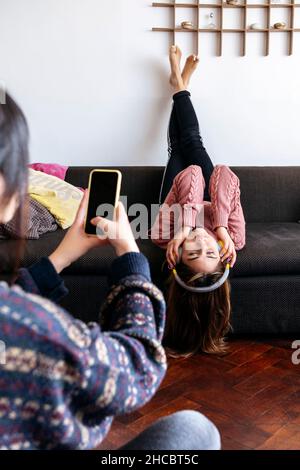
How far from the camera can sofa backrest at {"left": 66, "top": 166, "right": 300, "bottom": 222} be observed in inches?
102

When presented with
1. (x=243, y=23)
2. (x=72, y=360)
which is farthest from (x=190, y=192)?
(x=72, y=360)

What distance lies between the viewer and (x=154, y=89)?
8.95 feet

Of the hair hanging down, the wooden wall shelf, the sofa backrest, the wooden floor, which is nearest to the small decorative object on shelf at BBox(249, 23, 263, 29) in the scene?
the wooden wall shelf

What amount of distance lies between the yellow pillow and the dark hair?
66.7 inches

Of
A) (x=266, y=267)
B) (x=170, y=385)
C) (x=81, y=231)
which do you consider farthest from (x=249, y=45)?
(x=81, y=231)

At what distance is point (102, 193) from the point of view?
85 centimetres

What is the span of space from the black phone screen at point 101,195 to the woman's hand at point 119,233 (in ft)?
0.22

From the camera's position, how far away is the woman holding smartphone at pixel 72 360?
0.42 metres

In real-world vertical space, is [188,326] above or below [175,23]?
below

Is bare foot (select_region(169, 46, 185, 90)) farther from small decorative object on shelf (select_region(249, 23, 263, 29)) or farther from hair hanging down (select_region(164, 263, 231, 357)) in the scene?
hair hanging down (select_region(164, 263, 231, 357))

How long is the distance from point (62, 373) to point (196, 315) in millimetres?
1496

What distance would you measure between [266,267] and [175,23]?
5.20 feet

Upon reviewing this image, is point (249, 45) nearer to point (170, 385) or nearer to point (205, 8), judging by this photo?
point (205, 8)
